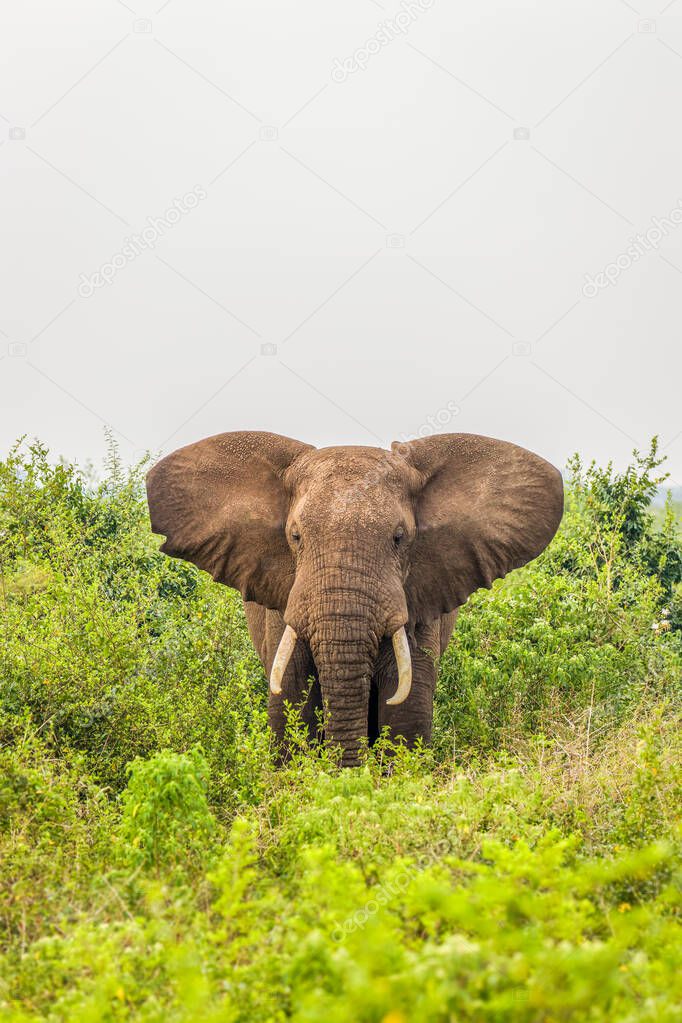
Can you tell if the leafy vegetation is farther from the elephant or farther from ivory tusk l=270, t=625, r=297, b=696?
the elephant

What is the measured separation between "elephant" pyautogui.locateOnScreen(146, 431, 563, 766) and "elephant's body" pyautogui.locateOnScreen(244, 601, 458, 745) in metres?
0.01

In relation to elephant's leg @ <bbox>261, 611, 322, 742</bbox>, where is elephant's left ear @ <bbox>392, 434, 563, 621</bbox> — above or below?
above

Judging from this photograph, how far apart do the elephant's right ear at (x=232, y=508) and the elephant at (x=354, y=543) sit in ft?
0.04

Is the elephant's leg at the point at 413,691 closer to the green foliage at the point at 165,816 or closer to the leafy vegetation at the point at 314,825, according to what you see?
the leafy vegetation at the point at 314,825

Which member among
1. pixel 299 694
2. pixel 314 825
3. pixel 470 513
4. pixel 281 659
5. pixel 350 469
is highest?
pixel 470 513

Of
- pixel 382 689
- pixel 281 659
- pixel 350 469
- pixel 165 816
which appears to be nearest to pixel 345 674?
pixel 281 659

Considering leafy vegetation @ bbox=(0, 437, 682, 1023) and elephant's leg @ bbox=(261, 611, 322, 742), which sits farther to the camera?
elephant's leg @ bbox=(261, 611, 322, 742)

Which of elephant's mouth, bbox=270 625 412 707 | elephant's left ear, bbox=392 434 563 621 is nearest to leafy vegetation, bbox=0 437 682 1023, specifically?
elephant's mouth, bbox=270 625 412 707

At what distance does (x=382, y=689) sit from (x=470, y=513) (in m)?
1.71

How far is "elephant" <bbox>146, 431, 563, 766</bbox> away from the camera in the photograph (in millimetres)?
8172

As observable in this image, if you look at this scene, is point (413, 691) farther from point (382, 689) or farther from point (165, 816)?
point (165, 816)

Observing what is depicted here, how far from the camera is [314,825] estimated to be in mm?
5703

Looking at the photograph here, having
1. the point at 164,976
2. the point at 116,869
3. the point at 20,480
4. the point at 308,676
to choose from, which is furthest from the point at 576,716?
the point at 20,480

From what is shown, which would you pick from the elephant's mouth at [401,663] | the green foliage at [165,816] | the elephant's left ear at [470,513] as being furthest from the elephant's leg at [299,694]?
the green foliage at [165,816]
